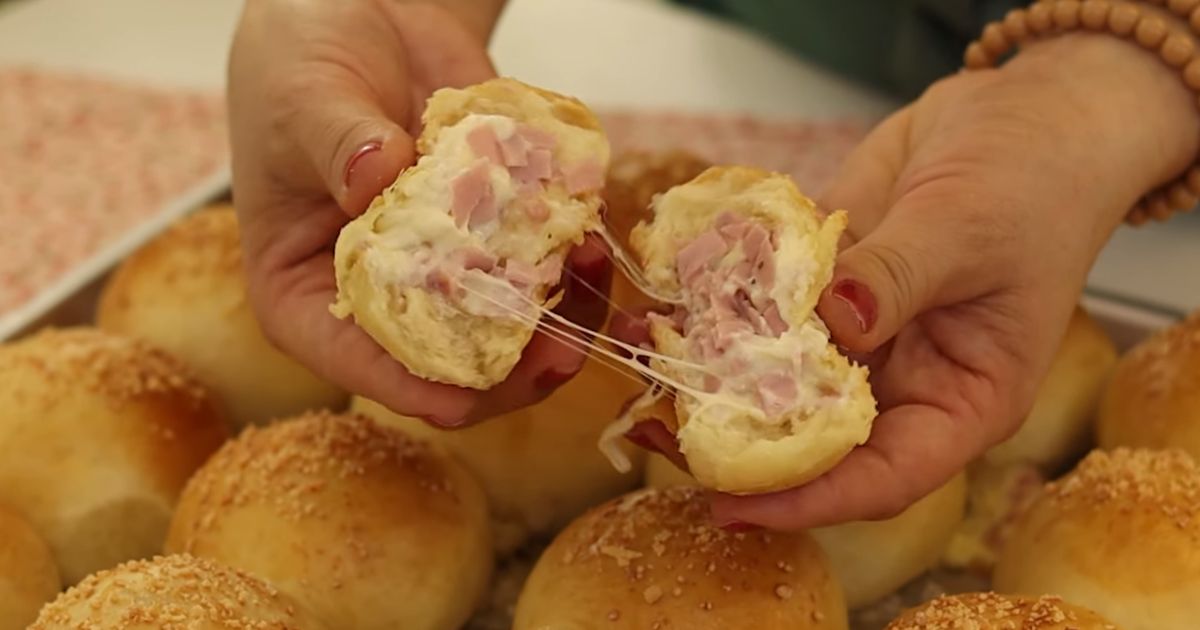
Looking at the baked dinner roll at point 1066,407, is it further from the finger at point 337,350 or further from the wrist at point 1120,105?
the finger at point 337,350

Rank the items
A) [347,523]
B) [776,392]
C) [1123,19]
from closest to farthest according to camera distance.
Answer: [776,392] < [347,523] < [1123,19]

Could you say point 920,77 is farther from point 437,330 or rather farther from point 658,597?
point 437,330

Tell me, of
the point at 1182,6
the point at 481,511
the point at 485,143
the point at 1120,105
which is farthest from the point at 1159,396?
the point at 485,143

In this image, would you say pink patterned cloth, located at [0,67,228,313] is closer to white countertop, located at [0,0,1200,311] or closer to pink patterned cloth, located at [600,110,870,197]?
white countertop, located at [0,0,1200,311]

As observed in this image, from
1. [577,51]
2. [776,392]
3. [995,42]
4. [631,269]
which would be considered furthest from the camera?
[577,51]

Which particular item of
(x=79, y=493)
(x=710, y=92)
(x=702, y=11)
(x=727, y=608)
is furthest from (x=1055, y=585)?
(x=702, y=11)

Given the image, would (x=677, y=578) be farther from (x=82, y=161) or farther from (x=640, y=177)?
(x=82, y=161)

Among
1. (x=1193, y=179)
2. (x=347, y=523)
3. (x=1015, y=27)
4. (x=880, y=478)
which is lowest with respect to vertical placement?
(x=347, y=523)
